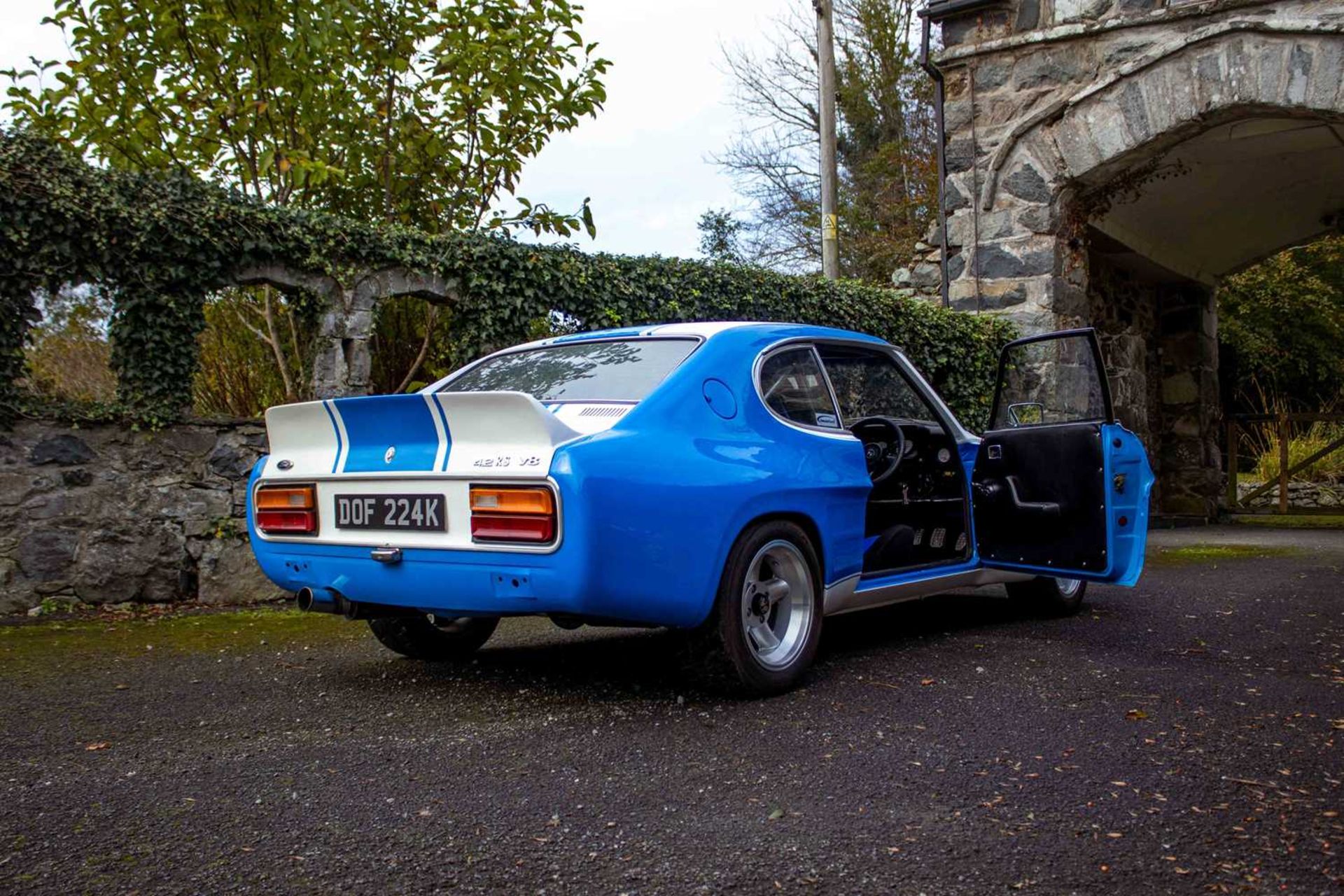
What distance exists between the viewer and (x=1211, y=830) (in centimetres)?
277

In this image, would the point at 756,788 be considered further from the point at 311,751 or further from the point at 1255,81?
the point at 1255,81

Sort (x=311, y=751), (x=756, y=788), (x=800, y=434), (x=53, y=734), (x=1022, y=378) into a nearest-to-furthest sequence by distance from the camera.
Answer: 1. (x=756, y=788)
2. (x=311, y=751)
3. (x=53, y=734)
4. (x=800, y=434)
5. (x=1022, y=378)

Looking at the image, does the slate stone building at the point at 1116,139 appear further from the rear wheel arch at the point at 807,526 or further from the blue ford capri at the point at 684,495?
the rear wheel arch at the point at 807,526

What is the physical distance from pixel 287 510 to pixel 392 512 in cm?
62

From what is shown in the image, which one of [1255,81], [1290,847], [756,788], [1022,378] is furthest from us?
[1022,378]

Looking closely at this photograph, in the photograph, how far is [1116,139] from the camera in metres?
10.7

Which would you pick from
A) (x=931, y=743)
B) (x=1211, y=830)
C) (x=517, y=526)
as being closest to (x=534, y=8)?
(x=517, y=526)

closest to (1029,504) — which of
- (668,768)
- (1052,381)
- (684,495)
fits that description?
(684,495)

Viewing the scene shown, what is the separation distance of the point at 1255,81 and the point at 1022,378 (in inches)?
133

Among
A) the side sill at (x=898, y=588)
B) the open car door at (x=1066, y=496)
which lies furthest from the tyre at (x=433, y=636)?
the open car door at (x=1066, y=496)

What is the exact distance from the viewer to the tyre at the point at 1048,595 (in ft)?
19.7

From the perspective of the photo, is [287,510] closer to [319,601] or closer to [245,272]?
[319,601]

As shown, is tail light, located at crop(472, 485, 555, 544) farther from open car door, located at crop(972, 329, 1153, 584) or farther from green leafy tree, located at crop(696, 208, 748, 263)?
green leafy tree, located at crop(696, 208, 748, 263)

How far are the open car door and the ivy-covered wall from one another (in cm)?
314
